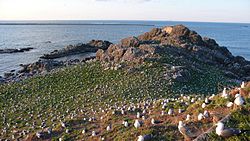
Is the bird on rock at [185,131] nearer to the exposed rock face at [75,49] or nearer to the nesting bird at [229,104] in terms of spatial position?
the nesting bird at [229,104]

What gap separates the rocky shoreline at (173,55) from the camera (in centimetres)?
4375

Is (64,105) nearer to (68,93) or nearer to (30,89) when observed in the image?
(68,93)

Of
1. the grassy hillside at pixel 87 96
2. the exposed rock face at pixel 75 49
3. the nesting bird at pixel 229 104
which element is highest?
the nesting bird at pixel 229 104

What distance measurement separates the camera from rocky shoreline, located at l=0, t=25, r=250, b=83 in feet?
144

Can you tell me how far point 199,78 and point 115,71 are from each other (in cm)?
961

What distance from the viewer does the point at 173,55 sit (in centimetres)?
4712

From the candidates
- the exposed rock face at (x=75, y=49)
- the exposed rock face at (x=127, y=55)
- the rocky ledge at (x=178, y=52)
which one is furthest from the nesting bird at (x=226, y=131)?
the exposed rock face at (x=75, y=49)

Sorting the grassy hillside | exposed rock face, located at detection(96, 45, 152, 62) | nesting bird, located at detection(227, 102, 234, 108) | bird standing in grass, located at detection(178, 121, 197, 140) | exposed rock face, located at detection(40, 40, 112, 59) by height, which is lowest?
exposed rock face, located at detection(40, 40, 112, 59)

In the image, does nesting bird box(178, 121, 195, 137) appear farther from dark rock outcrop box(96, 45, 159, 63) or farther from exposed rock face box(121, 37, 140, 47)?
exposed rock face box(121, 37, 140, 47)

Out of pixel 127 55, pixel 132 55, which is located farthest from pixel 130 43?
pixel 132 55

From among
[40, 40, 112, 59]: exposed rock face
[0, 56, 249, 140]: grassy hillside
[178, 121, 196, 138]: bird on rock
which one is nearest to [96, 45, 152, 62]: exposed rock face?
[0, 56, 249, 140]: grassy hillside

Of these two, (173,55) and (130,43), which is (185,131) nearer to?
(173,55)

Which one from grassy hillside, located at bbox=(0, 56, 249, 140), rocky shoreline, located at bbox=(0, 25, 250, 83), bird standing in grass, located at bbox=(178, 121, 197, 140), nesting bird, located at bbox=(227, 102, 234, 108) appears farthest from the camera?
rocky shoreline, located at bbox=(0, 25, 250, 83)

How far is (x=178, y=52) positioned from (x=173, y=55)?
285 centimetres
